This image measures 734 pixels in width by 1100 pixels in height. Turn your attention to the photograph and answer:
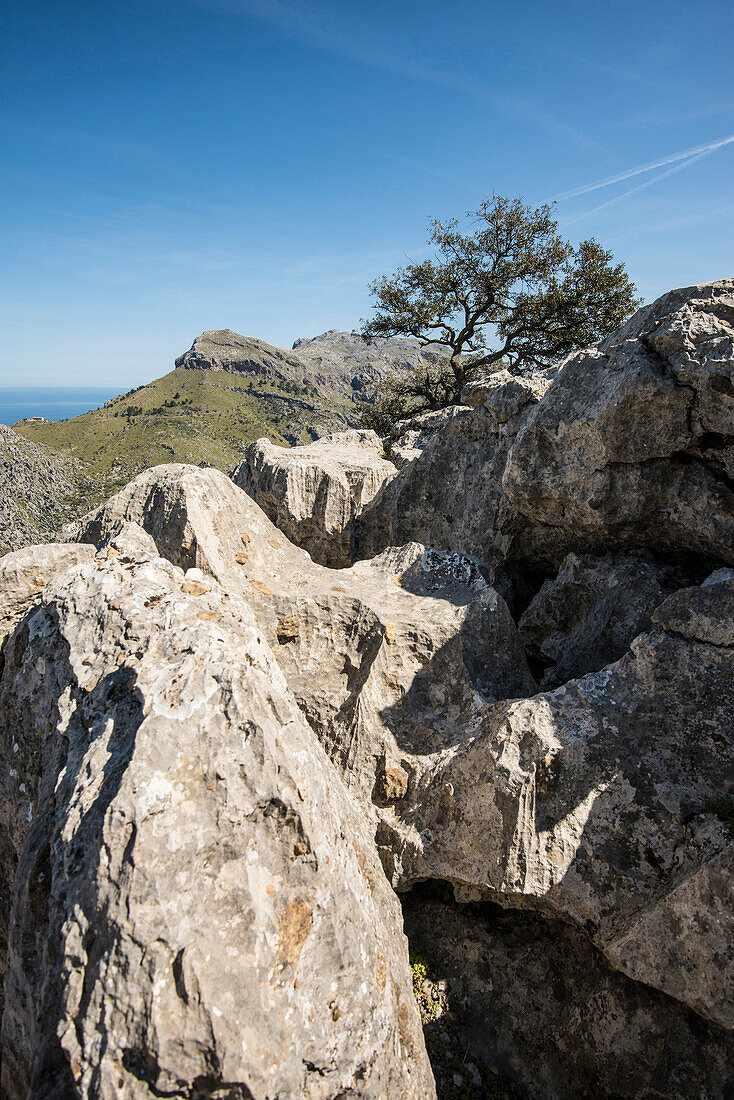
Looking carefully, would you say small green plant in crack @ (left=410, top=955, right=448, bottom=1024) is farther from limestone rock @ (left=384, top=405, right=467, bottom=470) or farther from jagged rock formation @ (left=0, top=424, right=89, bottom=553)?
jagged rock formation @ (left=0, top=424, right=89, bottom=553)

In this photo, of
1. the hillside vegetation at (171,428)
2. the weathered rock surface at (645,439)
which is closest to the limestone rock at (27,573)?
the weathered rock surface at (645,439)

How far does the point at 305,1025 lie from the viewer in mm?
3309

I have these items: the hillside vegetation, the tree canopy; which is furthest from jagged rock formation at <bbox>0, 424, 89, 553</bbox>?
the tree canopy

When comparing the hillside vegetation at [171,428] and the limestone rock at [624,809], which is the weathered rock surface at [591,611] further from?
the hillside vegetation at [171,428]

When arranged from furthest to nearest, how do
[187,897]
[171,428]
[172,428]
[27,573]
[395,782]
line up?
[172,428] < [171,428] < [27,573] < [395,782] < [187,897]

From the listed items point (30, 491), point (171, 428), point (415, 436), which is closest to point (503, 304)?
point (415, 436)

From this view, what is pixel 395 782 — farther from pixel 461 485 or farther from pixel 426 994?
pixel 461 485

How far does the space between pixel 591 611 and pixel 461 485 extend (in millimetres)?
4375

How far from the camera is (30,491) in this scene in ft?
193

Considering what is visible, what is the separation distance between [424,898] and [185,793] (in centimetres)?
413

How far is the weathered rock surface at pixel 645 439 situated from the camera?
692 cm

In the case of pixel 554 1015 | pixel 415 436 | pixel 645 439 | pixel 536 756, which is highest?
pixel 415 436

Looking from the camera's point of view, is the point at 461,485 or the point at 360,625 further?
the point at 461,485

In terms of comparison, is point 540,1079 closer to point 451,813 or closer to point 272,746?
point 451,813
